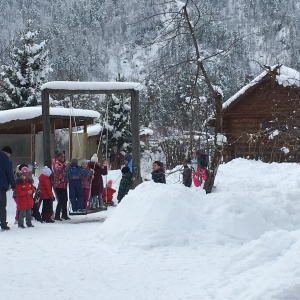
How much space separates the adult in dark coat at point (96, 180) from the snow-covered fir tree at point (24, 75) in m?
21.1

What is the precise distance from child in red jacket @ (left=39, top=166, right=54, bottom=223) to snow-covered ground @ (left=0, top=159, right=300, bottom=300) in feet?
1.53

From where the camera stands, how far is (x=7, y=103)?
3534cm

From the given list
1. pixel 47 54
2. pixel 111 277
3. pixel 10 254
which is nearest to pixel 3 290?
pixel 111 277

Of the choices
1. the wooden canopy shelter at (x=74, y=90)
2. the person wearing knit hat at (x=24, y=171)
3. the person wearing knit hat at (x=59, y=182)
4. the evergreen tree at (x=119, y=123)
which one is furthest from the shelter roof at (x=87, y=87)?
the evergreen tree at (x=119, y=123)

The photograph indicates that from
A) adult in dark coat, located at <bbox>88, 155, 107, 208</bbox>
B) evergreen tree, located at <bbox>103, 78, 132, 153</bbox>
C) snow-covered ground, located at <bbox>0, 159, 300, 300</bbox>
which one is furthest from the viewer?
evergreen tree, located at <bbox>103, 78, 132, 153</bbox>

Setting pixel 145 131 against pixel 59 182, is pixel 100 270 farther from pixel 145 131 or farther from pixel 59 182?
pixel 145 131

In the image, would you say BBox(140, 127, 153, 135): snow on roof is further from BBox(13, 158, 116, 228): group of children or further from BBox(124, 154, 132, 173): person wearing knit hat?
BBox(124, 154, 132, 173): person wearing knit hat

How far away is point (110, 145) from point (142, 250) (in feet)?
88.4

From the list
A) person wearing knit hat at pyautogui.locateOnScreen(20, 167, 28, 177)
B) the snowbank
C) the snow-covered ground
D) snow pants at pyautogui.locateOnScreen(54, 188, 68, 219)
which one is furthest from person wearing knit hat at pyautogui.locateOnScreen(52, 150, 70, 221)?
the snowbank

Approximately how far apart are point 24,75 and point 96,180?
73.0ft

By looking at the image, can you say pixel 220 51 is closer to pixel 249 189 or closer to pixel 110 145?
pixel 249 189

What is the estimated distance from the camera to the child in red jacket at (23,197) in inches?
456

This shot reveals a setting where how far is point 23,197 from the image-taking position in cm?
1166

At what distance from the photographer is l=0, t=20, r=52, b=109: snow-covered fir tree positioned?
116 feet
